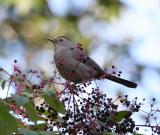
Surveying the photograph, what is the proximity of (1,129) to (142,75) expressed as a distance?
8.65 metres

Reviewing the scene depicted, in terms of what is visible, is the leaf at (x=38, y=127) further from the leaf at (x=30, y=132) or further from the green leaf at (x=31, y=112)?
the leaf at (x=30, y=132)

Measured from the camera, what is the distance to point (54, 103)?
10.9 feet

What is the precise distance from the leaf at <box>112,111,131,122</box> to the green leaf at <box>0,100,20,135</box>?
549 millimetres

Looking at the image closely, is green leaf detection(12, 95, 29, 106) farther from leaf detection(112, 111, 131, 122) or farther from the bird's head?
the bird's head

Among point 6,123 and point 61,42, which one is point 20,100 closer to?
point 6,123

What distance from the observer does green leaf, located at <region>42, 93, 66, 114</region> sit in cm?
327

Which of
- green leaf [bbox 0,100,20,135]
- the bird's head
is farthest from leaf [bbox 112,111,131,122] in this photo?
the bird's head

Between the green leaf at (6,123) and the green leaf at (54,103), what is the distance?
0.24 metres

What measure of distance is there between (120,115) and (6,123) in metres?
0.64

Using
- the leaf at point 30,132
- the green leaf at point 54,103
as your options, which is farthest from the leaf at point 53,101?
the leaf at point 30,132

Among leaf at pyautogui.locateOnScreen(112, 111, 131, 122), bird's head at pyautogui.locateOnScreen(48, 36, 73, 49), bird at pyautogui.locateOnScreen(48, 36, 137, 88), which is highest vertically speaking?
bird's head at pyautogui.locateOnScreen(48, 36, 73, 49)

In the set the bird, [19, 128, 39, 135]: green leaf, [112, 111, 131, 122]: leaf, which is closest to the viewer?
[19, 128, 39, 135]: green leaf

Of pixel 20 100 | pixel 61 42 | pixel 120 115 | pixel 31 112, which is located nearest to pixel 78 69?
pixel 120 115

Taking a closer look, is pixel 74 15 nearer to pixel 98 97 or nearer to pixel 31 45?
pixel 31 45
